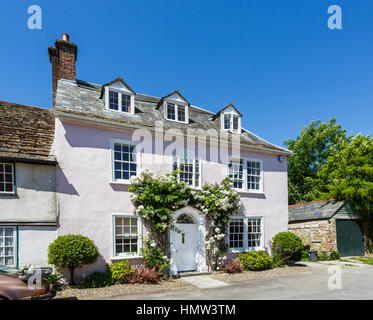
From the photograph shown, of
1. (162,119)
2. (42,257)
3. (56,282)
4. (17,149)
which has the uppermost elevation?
(162,119)

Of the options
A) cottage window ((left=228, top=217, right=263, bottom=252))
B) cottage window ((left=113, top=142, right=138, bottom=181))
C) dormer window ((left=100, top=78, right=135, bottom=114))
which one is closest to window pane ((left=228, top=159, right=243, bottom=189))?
cottage window ((left=228, top=217, right=263, bottom=252))

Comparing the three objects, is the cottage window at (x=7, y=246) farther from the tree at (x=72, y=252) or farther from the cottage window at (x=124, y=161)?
the cottage window at (x=124, y=161)

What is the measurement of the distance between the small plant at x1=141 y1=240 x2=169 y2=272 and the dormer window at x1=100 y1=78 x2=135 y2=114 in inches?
247

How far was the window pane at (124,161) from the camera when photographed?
1227cm

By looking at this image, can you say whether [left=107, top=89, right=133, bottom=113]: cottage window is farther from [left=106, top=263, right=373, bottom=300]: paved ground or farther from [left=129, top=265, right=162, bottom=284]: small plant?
[left=106, top=263, right=373, bottom=300]: paved ground

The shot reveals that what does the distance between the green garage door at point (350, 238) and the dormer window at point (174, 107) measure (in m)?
11.8

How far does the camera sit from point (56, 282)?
9945 mm

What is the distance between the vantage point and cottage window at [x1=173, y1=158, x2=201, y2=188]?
13.6m

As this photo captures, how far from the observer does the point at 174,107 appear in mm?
15078

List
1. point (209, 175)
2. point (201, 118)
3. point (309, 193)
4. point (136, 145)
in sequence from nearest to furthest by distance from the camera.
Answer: point (136, 145) → point (209, 175) → point (201, 118) → point (309, 193)

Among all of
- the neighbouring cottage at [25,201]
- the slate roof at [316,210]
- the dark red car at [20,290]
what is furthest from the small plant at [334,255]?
the dark red car at [20,290]
